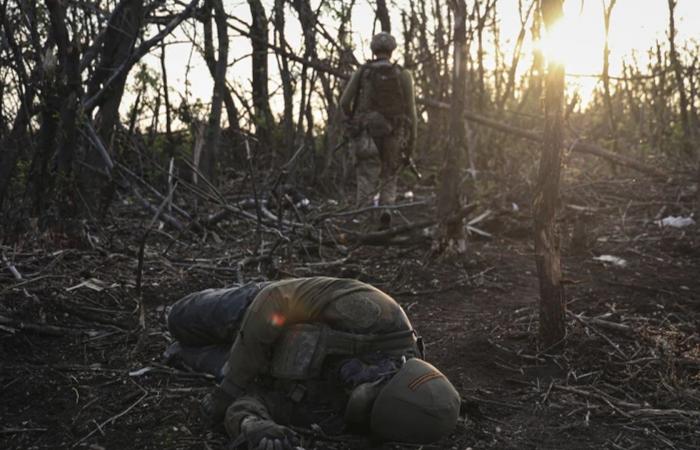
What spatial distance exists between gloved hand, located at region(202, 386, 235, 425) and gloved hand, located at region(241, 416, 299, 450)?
0.30 meters

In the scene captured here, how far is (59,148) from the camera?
6480 mm

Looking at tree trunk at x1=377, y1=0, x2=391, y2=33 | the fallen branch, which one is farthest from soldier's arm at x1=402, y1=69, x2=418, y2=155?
the fallen branch

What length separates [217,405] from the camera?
3043 millimetres

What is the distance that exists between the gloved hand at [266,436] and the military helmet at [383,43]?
211 inches

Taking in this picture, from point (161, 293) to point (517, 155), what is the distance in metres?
7.77

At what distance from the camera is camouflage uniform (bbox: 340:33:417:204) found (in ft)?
24.7

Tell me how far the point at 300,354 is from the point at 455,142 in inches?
153

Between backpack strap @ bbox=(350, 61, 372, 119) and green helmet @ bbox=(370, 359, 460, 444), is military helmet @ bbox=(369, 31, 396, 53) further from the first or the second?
green helmet @ bbox=(370, 359, 460, 444)

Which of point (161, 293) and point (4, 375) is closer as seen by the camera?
point (4, 375)

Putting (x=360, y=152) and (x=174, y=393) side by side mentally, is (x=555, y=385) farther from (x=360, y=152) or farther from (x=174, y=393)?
(x=360, y=152)

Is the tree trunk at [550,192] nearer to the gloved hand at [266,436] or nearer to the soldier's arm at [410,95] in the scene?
the gloved hand at [266,436]

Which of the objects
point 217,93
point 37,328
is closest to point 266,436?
point 37,328

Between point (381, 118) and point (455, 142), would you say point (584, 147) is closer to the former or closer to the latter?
point (381, 118)

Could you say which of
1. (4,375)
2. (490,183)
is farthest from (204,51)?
(4,375)
